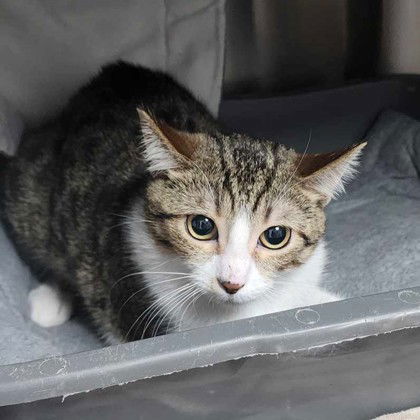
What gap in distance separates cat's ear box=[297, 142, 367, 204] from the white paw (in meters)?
0.65

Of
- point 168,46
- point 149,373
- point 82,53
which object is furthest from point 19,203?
point 149,373

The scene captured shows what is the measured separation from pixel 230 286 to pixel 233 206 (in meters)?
0.12

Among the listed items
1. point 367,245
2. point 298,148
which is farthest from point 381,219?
point 298,148

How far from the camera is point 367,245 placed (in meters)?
1.60

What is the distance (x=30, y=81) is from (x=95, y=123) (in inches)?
12.5

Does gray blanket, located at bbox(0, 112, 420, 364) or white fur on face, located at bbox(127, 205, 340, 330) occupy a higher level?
white fur on face, located at bbox(127, 205, 340, 330)

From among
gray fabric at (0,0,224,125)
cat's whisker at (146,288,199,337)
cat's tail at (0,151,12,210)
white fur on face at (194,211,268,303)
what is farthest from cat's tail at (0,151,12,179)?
white fur on face at (194,211,268,303)

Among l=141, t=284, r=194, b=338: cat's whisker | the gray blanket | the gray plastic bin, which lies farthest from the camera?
the gray blanket

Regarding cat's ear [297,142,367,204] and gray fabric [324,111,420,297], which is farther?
gray fabric [324,111,420,297]

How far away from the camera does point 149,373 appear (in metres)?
0.80

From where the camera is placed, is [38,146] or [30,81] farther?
[30,81]

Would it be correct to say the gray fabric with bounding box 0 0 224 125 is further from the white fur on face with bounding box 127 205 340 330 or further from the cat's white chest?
the cat's white chest

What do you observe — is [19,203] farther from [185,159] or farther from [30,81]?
[185,159]

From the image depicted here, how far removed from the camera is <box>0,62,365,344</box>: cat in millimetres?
1012
